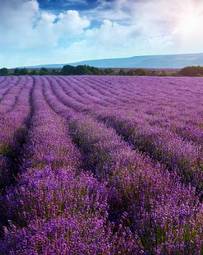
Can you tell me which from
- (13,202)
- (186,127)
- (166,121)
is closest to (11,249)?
(13,202)

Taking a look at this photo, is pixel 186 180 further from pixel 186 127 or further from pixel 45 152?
pixel 186 127

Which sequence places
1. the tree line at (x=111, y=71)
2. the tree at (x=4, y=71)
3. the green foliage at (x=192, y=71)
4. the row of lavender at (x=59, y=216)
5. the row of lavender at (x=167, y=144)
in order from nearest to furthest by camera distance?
1. the row of lavender at (x=59, y=216)
2. the row of lavender at (x=167, y=144)
3. the green foliage at (x=192, y=71)
4. the tree line at (x=111, y=71)
5. the tree at (x=4, y=71)

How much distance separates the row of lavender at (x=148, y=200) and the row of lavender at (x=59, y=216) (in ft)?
0.40

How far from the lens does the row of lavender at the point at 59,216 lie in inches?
93.4

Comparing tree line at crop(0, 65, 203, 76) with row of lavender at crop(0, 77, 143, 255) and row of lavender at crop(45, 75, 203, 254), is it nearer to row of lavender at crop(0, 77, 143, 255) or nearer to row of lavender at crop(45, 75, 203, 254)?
row of lavender at crop(45, 75, 203, 254)

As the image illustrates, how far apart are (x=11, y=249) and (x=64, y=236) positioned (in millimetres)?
303

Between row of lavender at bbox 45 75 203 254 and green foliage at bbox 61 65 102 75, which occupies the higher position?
row of lavender at bbox 45 75 203 254

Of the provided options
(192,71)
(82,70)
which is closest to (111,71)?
(82,70)

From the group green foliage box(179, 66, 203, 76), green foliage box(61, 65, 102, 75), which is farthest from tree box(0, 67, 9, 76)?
green foliage box(179, 66, 203, 76)

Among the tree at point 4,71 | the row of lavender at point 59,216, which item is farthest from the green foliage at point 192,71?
the row of lavender at point 59,216

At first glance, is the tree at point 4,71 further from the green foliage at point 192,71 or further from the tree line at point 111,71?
the green foliage at point 192,71

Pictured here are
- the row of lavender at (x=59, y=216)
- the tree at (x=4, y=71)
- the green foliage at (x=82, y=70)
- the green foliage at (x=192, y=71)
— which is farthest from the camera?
the tree at (x=4, y=71)

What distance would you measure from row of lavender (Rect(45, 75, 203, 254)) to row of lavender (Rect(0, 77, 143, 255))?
122mm

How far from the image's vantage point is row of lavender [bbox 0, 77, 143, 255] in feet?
7.79
